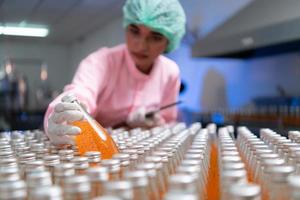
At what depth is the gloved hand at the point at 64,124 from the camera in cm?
67

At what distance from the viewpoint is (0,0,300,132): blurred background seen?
2.23 meters

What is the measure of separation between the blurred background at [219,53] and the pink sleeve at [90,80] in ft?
3.35

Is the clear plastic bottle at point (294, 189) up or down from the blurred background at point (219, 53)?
down

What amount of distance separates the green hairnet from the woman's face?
2cm

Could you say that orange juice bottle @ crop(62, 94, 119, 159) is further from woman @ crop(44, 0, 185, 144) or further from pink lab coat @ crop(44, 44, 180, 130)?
pink lab coat @ crop(44, 44, 180, 130)

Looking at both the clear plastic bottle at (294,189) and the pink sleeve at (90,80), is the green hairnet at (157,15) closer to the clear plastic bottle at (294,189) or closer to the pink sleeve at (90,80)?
the pink sleeve at (90,80)

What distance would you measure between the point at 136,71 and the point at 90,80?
218 millimetres

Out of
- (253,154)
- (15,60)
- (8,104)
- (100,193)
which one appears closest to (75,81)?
(253,154)

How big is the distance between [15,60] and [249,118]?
6.06m

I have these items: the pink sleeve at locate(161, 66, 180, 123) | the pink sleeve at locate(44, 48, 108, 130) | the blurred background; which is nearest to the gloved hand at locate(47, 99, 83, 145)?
the pink sleeve at locate(44, 48, 108, 130)

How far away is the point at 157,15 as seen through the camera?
1.21 m

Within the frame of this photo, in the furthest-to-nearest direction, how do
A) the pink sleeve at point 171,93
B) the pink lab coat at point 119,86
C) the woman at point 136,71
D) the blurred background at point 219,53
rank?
the blurred background at point 219,53 < the pink sleeve at point 171,93 < the pink lab coat at point 119,86 < the woman at point 136,71

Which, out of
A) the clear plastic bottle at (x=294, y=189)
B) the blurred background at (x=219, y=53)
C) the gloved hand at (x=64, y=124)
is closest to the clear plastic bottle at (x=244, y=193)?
the clear plastic bottle at (x=294, y=189)

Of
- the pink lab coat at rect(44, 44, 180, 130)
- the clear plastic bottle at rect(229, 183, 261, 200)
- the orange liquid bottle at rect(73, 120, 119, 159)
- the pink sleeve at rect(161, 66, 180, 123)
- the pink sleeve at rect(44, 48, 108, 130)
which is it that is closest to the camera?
the clear plastic bottle at rect(229, 183, 261, 200)
